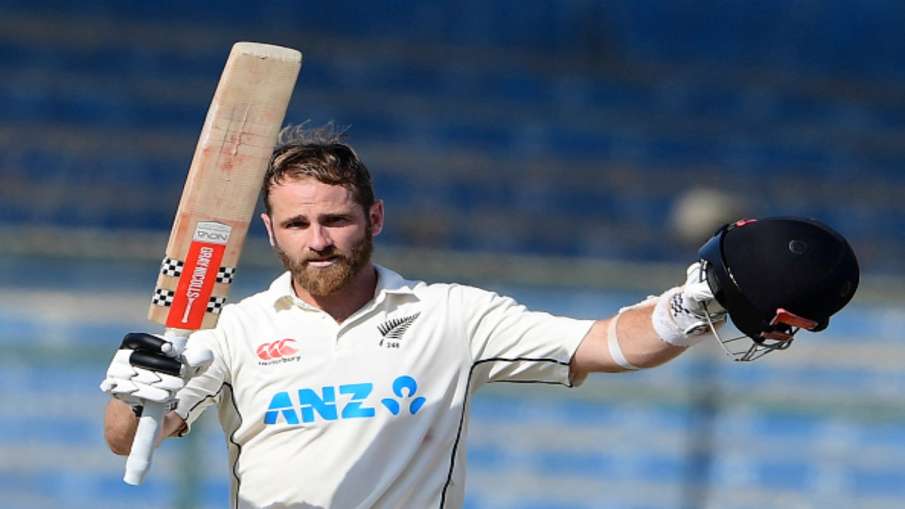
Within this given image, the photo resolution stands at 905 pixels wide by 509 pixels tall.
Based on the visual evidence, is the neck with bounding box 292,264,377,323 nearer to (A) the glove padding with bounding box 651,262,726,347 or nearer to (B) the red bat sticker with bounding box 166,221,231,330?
(B) the red bat sticker with bounding box 166,221,231,330

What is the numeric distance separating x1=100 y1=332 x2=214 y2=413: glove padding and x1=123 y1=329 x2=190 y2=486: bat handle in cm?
3

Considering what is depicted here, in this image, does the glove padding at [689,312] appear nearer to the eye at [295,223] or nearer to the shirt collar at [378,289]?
the shirt collar at [378,289]

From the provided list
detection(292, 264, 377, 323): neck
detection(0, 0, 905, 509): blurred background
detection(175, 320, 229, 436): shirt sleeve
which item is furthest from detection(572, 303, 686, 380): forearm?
detection(0, 0, 905, 509): blurred background

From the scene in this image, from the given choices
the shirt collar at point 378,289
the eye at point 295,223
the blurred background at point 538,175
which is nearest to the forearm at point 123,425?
the shirt collar at point 378,289

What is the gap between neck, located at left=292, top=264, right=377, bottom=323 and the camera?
130 inches

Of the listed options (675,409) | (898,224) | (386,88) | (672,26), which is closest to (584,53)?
(672,26)

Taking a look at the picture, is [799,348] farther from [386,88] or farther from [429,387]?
[429,387]

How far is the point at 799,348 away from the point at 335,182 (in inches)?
223

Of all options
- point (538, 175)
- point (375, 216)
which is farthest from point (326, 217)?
point (538, 175)

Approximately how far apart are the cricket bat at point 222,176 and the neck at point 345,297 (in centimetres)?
19

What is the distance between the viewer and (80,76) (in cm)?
1034

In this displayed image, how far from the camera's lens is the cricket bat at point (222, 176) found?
10.4ft

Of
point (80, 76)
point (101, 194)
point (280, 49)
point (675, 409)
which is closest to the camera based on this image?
point (280, 49)

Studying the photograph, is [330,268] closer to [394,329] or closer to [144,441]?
[394,329]
